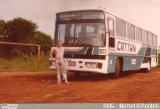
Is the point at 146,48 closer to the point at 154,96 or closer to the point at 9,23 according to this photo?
the point at 9,23

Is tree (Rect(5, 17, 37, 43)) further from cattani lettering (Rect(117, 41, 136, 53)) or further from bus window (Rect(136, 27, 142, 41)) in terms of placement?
bus window (Rect(136, 27, 142, 41))

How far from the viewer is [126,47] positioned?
13383 millimetres

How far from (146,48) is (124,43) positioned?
3615 mm

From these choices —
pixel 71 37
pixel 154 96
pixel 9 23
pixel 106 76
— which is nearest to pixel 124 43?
pixel 106 76

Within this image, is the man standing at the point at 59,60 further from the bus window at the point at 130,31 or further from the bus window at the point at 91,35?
the bus window at the point at 130,31

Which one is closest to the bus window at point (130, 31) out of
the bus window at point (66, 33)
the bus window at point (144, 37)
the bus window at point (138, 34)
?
the bus window at point (138, 34)

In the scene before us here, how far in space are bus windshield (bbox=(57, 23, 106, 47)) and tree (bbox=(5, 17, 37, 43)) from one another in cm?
101

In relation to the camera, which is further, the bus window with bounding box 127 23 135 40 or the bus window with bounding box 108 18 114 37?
the bus window with bounding box 127 23 135 40

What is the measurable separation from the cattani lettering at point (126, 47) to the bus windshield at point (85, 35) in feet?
4.07

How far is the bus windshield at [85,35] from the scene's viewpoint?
11.4 metres

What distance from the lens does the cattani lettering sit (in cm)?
1266

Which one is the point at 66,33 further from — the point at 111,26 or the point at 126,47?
the point at 126,47

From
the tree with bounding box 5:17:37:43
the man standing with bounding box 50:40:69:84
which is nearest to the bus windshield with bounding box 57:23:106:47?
the man standing with bounding box 50:40:69:84

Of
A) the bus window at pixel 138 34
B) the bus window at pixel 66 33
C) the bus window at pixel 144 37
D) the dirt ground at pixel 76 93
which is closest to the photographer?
the dirt ground at pixel 76 93
